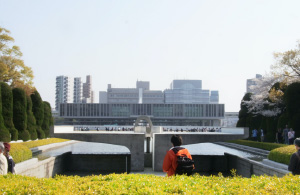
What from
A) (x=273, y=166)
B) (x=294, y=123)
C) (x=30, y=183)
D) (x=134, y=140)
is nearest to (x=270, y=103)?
(x=294, y=123)

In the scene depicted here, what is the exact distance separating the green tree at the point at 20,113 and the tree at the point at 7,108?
151 centimetres

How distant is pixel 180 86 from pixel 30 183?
595ft

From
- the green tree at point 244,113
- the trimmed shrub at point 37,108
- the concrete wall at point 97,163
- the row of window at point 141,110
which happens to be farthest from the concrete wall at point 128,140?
the row of window at point 141,110

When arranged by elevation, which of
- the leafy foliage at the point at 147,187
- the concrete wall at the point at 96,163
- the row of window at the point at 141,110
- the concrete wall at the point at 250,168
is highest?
the row of window at the point at 141,110

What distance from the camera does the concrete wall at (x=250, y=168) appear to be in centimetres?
1504

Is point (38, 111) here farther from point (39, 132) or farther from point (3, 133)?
point (3, 133)

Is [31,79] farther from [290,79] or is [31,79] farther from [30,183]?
[30,183]

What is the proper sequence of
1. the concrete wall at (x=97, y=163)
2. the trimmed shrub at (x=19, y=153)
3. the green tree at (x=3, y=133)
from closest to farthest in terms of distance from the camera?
the trimmed shrub at (x=19, y=153) < the green tree at (x=3, y=133) < the concrete wall at (x=97, y=163)

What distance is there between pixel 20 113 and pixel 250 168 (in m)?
18.4

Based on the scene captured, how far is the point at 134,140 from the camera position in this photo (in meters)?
24.5

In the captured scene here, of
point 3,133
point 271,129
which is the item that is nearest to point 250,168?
point 3,133

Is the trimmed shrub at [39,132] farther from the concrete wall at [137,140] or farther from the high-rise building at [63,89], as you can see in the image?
the high-rise building at [63,89]

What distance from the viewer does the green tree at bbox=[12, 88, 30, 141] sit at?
30.6 metres

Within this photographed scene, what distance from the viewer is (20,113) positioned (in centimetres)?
3067
